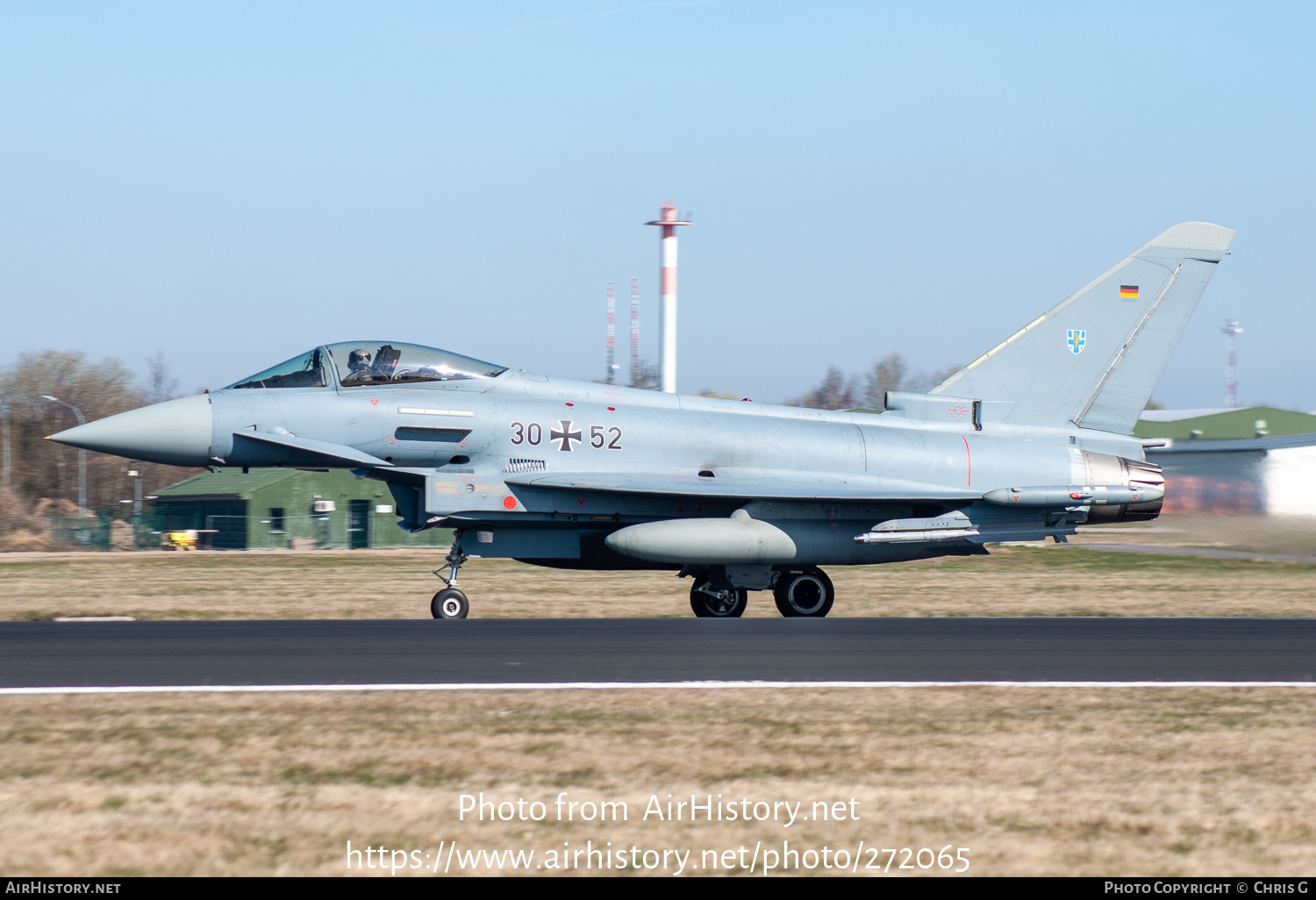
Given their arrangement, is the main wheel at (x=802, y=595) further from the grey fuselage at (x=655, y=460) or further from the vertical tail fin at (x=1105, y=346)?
the vertical tail fin at (x=1105, y=346)

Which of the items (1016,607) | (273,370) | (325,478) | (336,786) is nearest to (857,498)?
(1016,607)

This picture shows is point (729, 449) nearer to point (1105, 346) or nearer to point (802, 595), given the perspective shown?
point (802, 595)

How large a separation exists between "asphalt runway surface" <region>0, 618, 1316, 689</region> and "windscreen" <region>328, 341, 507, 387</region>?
328 centimetres

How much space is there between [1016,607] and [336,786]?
13728 mm

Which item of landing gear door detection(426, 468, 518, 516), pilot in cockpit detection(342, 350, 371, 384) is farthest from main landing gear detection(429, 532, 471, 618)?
pilot in cockpit detection(342, 350, 371, 384)

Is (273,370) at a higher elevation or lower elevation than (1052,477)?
higher

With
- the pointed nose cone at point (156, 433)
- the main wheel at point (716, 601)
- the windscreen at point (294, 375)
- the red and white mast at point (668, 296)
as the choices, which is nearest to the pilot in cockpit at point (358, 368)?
the windscreen at point (294, 375)

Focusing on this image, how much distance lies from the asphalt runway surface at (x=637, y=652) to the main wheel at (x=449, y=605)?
1316 mm

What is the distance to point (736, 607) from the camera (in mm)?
15320

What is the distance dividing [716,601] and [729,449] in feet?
6.33

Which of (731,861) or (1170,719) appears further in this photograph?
(1170,719)

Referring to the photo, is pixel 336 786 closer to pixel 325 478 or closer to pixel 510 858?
pixel 510 858

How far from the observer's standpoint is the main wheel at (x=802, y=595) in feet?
49.6
